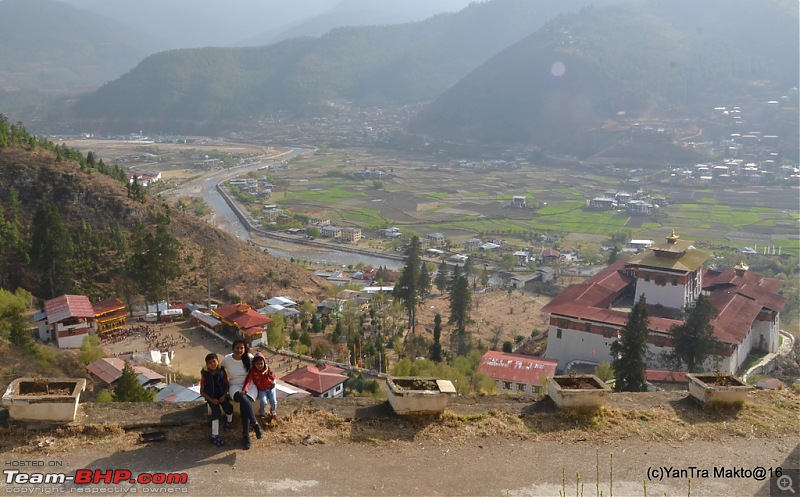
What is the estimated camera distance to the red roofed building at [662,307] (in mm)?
22094

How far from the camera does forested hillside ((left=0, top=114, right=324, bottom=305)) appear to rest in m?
23.9

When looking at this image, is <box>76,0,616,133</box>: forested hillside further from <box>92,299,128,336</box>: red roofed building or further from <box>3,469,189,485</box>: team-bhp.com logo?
<box>3,469,189,485</box>: team-bhp.com logo

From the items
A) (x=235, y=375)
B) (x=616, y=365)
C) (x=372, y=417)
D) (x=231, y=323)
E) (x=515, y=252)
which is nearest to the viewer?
(x=235, y=375)

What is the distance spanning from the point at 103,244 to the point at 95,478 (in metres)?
25.2

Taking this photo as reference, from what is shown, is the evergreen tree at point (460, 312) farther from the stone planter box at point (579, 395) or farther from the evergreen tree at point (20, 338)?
the stone planter box at point (579, 395)

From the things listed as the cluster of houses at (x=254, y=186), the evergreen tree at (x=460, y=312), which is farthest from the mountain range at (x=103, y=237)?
the cluster of houses at (x=254, y=186)

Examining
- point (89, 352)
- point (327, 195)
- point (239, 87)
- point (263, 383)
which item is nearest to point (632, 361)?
point (263, 383)

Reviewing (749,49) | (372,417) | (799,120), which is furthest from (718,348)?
(749,49)

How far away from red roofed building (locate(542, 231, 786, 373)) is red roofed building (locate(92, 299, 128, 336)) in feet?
51.0

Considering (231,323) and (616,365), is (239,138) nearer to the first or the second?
(231,323)

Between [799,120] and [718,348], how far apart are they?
9032 centimetres

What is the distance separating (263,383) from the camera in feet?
19.4

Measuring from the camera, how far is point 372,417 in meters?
6.30

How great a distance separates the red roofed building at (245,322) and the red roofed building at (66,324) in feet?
14.6
